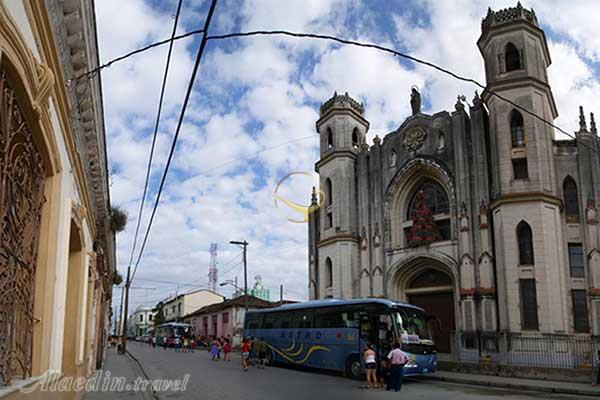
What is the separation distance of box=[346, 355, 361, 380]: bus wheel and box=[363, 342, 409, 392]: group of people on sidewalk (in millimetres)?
1458

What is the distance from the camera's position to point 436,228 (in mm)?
31062

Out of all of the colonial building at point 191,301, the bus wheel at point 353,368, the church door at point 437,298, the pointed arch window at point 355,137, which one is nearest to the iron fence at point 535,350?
the church door at point 437,298

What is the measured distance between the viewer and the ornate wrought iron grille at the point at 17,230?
5.41 metres

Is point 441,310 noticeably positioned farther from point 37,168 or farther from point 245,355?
point 37,168

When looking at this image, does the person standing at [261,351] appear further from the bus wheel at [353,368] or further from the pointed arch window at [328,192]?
the pointed arch window at [328,192]

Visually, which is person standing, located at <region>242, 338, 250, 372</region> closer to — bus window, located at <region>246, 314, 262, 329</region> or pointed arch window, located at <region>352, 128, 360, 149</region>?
bus window, located at <region>246, 314, 262, 329</region>

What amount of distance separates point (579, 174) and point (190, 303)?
7880 cm

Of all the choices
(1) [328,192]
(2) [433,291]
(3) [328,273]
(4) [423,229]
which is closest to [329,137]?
(1) [328,192]

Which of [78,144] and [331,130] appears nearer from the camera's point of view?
[78,144]

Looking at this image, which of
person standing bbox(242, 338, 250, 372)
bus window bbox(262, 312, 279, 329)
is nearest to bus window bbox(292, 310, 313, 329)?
bus window bbox(262, 312, 279, 329)

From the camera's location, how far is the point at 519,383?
749 inches

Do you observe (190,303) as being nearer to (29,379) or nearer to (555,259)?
(555,259)

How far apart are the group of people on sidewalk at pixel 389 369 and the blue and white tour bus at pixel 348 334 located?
94 centimetres

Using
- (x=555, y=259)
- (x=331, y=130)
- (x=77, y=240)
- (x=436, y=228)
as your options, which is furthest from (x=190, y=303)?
(x=77, y=240)
